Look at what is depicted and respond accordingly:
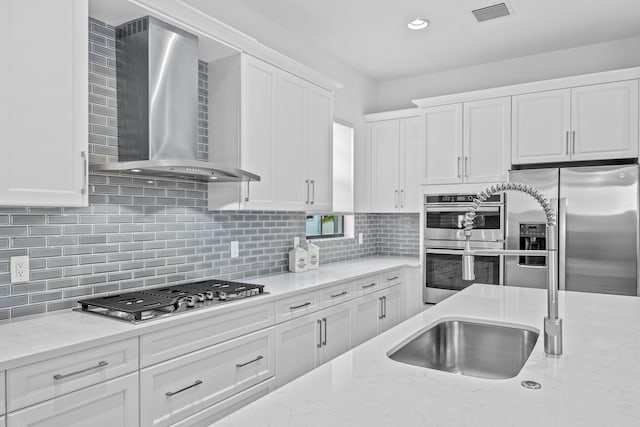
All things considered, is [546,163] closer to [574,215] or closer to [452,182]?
[574,215]

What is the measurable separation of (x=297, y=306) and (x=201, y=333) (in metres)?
0.81

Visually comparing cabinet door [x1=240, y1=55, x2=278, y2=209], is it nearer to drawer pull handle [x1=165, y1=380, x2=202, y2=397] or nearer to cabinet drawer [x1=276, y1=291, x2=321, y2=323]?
cabinet drawer [x1=276, y1=291, x2=321, y2=323]

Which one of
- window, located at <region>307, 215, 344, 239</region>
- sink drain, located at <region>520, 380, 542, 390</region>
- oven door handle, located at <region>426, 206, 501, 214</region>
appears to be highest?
oven door handle, located at <region>426, 206, 501, 214</region>

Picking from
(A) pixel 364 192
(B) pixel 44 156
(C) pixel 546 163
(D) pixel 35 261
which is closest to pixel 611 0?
(C) pixel 546 163

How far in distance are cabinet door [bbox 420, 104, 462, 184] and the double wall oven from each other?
8.1 inches

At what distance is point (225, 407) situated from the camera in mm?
2354

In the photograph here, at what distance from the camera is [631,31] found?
375 cm

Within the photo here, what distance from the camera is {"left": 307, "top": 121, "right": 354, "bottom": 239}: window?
4.39 metres

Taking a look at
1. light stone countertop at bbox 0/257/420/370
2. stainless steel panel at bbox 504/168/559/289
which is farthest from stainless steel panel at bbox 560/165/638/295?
light stone countertop at bbox 0/257/420/370

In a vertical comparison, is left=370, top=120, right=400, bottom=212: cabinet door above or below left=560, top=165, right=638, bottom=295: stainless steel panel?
above

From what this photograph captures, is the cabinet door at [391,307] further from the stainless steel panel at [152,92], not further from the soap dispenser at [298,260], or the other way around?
the stainless steel panel at [152,92]

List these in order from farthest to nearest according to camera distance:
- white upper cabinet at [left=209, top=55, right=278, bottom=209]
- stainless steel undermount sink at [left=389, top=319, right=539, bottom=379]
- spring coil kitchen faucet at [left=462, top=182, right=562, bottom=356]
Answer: white upper cabinet at [left=209, top=55, right=278, bottom=209] < stainless steel undermount sink at [left=389, top=319, right=539, bottom=379] < spring coil kitchen faucet at [left=462, top=182, right=562, bottom=356]

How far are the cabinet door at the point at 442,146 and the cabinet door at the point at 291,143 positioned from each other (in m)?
1.48

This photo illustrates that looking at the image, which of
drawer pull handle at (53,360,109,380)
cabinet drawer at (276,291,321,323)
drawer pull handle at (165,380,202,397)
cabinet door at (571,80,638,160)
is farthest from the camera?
cabinet door at (571,80,638,160)
